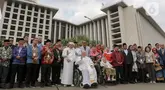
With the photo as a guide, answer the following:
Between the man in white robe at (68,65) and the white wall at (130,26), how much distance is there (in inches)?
1708

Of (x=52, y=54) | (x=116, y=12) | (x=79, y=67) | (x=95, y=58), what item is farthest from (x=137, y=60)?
(x=116, y=12)

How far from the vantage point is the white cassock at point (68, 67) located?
6203 millimetres

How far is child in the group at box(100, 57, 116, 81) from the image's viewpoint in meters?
6.43

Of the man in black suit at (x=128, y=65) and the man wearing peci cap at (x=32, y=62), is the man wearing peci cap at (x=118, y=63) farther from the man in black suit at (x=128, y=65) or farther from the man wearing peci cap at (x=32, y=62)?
the man wearing peci cap at (x=32, y=62)

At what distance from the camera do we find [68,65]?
6.37 meters

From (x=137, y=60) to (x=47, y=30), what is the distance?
160 feet

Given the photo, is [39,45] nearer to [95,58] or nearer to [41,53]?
[41,53]

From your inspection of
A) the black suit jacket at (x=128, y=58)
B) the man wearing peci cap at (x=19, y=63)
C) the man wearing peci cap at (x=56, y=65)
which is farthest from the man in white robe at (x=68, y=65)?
the black suit jacket at (x=128, y=58)

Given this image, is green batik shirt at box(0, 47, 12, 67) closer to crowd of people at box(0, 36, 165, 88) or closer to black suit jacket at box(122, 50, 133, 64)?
crowd of people at box(0, 36, 165, 88)

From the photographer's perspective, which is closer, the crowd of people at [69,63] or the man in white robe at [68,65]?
the crowd of people at [69,63]

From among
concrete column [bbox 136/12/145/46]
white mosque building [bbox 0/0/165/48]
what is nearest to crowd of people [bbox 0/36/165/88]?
white mosque building [bbox 0/0/165/48]

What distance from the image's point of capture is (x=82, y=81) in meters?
5.89

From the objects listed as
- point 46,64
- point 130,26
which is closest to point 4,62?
point 46,64

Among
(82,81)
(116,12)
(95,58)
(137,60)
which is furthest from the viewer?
(116,12)
